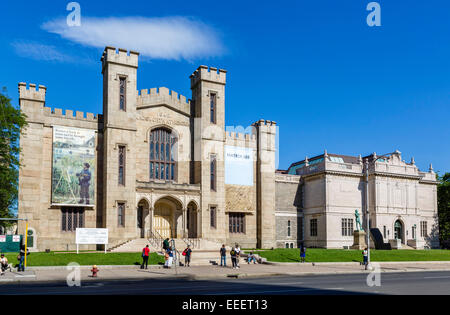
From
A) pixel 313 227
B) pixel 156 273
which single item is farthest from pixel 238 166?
pixel 156 273

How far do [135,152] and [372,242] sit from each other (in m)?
28.3

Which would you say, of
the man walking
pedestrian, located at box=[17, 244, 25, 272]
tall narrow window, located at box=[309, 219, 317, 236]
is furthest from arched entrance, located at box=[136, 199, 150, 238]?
tall narrow window, located at box=[309, 219, 317, 236]

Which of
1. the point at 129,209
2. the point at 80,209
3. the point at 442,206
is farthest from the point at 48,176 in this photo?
the point at 442,206

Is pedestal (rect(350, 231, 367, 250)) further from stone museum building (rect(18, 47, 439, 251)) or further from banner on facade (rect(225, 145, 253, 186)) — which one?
banner on facade (rect(225, 145, 253, 186))

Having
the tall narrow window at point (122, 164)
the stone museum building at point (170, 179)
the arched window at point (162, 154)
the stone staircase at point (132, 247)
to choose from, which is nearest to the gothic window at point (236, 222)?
the stone museum building at point (170, 179)

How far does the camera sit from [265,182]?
51000 mm

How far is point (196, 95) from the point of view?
4872cm

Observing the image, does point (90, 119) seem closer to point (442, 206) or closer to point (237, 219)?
point (237, 219)

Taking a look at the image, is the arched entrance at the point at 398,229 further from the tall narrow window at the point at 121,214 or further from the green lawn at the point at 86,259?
the green lawn at the point at 86,259

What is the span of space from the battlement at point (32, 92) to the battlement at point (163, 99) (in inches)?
326

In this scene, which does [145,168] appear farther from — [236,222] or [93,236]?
[236,222]

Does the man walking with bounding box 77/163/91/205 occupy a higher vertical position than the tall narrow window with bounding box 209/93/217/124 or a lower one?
lower

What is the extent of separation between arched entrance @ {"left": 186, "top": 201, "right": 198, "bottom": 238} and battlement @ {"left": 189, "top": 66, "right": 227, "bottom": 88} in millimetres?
12334

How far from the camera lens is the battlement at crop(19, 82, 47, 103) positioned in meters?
40.5
